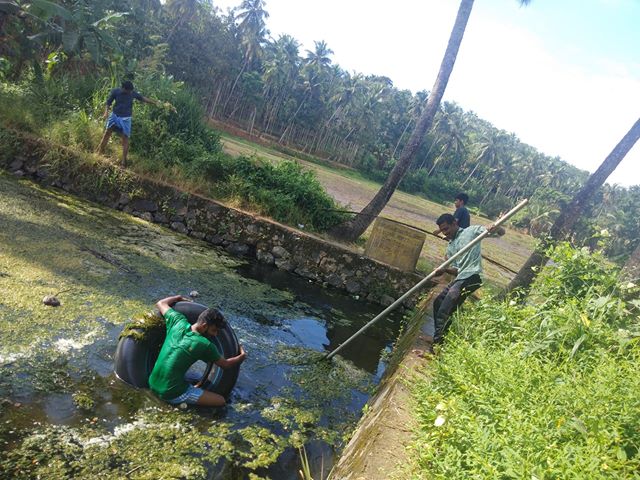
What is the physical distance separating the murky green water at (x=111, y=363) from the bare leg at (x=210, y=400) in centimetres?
9

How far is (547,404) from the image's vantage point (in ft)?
8.95

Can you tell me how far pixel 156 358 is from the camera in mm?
4211

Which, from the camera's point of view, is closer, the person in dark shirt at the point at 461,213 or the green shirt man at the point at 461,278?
the green shirt man at the point at 461,278

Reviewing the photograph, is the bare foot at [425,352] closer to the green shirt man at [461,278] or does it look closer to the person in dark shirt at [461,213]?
the green shirt man at [461,278]

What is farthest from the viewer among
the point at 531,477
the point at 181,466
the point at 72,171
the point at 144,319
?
the point at 72,171

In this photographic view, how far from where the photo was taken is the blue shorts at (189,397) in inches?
150

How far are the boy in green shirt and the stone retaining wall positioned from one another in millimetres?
5528

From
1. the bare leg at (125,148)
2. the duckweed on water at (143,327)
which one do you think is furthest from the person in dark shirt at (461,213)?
the bare leg at (125,148)

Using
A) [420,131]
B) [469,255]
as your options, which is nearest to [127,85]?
[420,131]

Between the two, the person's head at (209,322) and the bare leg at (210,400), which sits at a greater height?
the person's head at (209,322)

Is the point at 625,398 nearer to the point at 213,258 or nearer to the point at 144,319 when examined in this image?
the point at 144,319

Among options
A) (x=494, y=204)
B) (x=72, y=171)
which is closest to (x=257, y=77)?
(x=494, y=204)

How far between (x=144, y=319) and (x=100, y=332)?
2.58 ft

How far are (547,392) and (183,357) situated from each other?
8.56 feet
